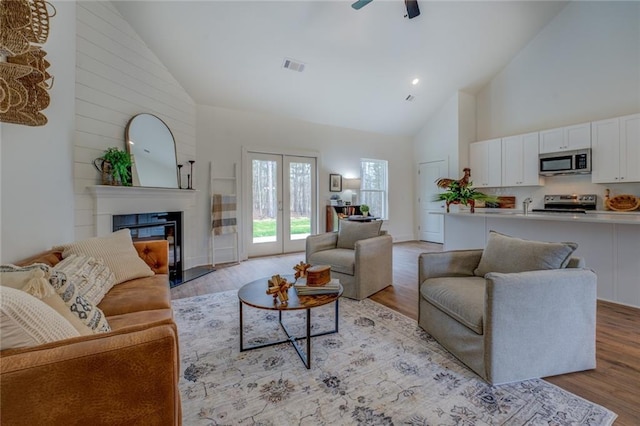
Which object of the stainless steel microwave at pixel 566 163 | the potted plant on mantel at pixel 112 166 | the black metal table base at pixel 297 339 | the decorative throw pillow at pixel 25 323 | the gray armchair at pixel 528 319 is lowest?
the black metal table base at pixel 297 339

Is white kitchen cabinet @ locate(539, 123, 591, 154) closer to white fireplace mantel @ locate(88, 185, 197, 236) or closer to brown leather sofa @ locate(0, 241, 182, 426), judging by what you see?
white fireplace mantel @ locate(88, 185, 197, 236)

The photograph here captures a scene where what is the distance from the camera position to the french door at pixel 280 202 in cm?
540

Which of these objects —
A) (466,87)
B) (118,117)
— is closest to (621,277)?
(466,87)

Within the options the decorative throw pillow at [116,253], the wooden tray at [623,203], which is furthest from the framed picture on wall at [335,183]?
the wooden tray at [623,203]

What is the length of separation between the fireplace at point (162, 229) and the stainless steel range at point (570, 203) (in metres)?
6.16

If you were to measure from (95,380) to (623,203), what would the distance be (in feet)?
20.9

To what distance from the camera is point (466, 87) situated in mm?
6027

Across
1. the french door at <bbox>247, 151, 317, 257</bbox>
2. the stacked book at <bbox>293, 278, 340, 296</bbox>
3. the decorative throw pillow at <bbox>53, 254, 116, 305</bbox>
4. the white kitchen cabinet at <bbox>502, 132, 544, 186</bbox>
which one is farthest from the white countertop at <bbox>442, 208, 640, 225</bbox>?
the decorative throw pillow at <bbox>53, 254, 116, 305</bbox>

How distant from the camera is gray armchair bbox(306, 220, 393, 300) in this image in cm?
312

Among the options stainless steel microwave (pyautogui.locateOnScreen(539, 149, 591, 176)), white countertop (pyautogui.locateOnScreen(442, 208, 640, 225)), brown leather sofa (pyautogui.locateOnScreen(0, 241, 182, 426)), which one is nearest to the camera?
brown leather sofa (pyautogui.locateOnScreen(0, 241, 182, 426))

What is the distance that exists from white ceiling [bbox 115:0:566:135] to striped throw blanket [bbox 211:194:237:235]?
162 cm

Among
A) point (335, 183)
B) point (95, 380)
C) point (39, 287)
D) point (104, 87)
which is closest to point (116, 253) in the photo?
point (39, 287)

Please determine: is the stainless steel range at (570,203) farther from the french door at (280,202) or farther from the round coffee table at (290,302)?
the round coffee table at (290,302)

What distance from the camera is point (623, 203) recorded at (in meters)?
4.38
